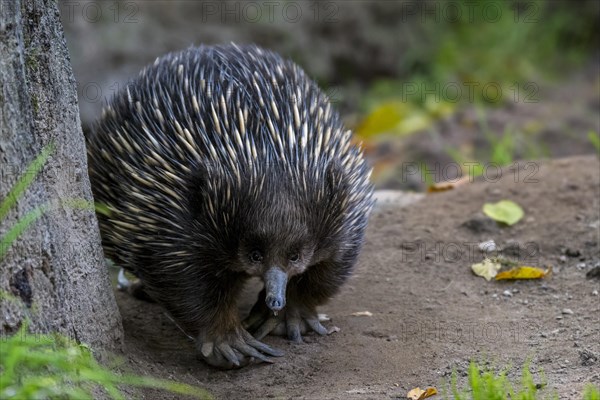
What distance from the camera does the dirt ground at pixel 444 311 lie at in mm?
4238

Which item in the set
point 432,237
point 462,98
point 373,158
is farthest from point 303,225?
point 462,98

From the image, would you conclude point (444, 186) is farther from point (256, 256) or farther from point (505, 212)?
point (256, 256)

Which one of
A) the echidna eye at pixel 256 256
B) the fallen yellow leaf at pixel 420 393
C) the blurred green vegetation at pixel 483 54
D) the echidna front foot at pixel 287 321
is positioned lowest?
the blurred green vegetation at pixel 483 54

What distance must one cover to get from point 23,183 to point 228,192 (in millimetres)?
1086

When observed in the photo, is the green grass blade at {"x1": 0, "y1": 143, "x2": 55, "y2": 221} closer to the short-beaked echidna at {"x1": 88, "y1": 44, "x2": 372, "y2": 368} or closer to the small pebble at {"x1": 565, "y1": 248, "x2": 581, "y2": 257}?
the short-beaked echidna at {"x1": 88, "y1": 44, "x2": 372, "y2": 368}

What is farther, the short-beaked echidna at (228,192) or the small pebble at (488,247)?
the small pebble at (488,247)

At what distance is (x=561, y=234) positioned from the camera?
18.6ft

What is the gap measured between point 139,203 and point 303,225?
2.84ft

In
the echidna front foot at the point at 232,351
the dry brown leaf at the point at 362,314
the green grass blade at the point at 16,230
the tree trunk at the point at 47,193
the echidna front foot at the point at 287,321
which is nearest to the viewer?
the green grass blade at the point at 16,230

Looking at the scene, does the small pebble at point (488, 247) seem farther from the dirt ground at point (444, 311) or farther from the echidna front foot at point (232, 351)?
the echidna front foot at point (232, 351)

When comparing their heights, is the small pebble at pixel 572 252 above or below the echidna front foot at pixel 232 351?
below

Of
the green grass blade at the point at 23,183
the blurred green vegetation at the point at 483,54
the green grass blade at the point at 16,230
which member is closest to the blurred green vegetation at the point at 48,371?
the green grass blade at the point at 16,230

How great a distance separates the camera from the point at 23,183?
→ 3291mm

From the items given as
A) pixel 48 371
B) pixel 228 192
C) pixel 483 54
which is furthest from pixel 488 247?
pixel 483 54
